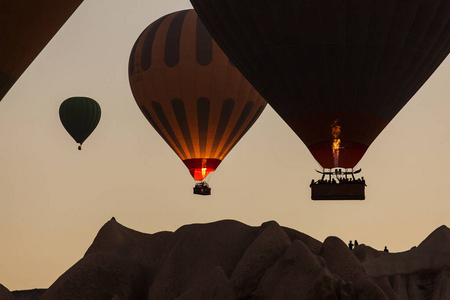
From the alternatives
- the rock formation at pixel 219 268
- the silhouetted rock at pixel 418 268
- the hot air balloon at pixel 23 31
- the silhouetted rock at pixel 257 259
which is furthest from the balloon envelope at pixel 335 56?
the silhouetted rock at pixel 257 259

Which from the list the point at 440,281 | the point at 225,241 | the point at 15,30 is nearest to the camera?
the point at 225,241

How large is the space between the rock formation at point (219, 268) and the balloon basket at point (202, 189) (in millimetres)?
20335

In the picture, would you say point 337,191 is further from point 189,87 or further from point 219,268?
point 219,268

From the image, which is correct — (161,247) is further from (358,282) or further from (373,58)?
(373,58)

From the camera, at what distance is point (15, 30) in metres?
16.4

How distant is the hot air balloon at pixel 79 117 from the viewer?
3494cm

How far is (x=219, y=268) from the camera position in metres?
8.59

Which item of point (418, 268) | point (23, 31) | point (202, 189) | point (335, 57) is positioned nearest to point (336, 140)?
point (335, 57)

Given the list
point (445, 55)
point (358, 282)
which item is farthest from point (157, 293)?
point (445, 55)

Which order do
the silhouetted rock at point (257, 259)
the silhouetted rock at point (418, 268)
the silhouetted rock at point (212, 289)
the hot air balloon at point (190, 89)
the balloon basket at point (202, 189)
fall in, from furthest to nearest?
1. the balloon basket at point (202, 189)
2. the hot air balloon at point (190, 89)
3. the silhouetted rock at point (418, 268)
4. the silhouetted rock at point (257, 259)
5. the silhouetted rock at point (212, 289)

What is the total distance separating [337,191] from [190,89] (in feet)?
36.7

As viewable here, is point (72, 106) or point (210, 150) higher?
point (72, 106)

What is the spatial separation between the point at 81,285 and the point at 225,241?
6.94ft

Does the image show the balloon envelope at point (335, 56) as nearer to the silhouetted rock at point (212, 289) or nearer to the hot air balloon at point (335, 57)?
the hot air balloon at point (335, 57)
